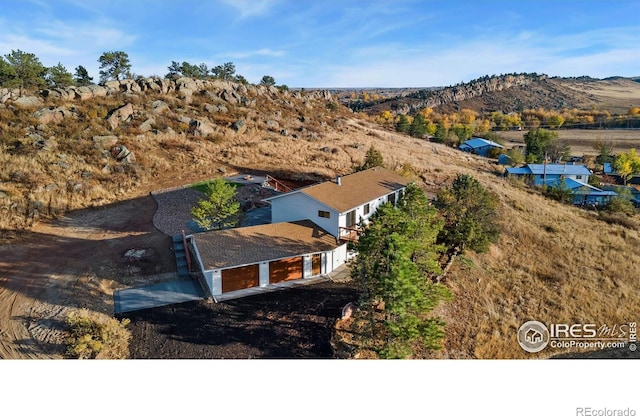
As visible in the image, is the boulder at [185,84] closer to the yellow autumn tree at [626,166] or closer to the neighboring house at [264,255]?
the neighboring house at [264,255]

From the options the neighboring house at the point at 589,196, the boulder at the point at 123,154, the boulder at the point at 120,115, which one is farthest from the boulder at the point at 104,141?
the neighboring house at the point at 589,196

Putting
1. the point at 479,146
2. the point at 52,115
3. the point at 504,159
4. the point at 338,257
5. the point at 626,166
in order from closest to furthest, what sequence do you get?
the point at 338,257 → the point at 52,115 → the point at 626,166 → the point at 504,159 → the point at 479,146

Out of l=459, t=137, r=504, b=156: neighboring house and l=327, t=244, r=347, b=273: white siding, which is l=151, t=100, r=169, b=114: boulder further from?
l=459, t=137, r=504, b=156: neighboring house

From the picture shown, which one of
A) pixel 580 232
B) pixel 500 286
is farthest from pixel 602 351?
pixel 580 232

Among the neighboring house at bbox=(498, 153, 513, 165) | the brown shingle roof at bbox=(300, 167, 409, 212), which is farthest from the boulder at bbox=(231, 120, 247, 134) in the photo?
the neighboring house at bbox=(498, 153, 513, 165)

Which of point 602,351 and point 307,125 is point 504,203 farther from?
point 307,125

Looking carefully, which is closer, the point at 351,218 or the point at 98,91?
the point at 351,218

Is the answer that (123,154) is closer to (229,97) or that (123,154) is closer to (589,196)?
(229,97)

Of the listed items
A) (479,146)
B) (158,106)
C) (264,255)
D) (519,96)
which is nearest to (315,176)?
(264,255)
